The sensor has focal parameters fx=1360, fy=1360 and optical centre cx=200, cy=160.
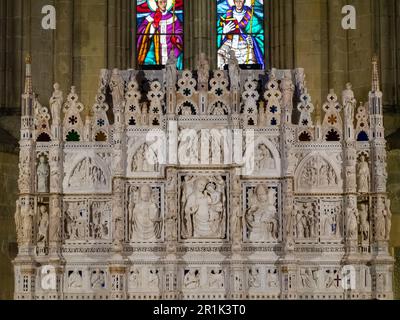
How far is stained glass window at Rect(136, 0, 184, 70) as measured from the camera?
2761cm

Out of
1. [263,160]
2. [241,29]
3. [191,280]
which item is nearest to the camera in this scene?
[191,280]

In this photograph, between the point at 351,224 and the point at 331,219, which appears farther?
the point at 331,219

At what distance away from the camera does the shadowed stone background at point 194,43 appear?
26578mm

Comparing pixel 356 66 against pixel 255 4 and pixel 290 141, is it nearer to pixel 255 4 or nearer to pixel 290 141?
pixel 255 4

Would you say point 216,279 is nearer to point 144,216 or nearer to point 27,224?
point 144,216

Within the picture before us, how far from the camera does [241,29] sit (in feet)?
91.1

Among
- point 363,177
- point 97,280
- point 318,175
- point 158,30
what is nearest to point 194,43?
point 158,30

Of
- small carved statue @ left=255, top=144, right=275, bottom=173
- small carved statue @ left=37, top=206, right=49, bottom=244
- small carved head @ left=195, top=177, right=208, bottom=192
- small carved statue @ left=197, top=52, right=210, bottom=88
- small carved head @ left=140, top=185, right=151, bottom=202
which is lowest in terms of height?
small carved statue @ left=37, top=206, right=49, bottom=244

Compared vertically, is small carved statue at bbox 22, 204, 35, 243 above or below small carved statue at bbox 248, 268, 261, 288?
above

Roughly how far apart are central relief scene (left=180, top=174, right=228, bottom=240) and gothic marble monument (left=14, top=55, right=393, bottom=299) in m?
0.02

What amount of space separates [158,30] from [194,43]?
36.5 inches

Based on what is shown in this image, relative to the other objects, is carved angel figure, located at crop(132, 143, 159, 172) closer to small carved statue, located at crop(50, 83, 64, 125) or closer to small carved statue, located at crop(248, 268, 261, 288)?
small carved statue, located at crop(50, 83, 64, 125)

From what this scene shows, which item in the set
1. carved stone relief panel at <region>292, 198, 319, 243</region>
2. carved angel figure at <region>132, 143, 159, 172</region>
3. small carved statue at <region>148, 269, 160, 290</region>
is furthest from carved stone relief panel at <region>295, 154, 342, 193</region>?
small carved statue at <region>148, 269, 160, 290</region>

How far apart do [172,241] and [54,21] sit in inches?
Result: 311
